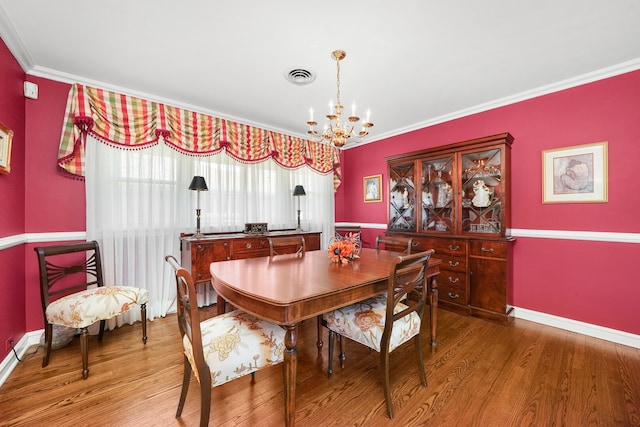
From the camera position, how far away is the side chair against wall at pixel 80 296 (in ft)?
5.98

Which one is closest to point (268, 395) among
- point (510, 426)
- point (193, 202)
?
point (510, 426)

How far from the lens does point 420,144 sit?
3.71m

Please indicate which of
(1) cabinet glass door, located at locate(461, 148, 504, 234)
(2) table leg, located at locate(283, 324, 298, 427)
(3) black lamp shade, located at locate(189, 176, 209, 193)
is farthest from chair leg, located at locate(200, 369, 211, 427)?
(1) cabinet glass door, located at locate(461, 148, 504, 234)

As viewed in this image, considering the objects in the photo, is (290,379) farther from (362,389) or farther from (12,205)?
(12,205)

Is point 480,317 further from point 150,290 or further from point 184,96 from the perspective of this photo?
point 184,96

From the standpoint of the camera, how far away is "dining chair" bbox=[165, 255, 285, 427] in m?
1.19

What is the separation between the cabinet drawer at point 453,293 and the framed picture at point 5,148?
13.1 feet

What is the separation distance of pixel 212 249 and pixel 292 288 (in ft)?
5.75

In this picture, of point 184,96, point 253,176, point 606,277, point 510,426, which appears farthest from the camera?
point 253,176

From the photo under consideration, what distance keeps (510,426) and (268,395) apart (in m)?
1.36

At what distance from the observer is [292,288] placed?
137 cm

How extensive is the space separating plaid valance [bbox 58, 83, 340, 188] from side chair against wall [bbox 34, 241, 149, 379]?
2.48 ft

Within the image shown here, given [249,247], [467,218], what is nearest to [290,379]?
[249,247]

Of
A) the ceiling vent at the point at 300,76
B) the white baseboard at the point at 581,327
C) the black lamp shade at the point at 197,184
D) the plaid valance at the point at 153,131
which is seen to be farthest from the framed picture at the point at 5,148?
the white baseboard at the point at 581,327
